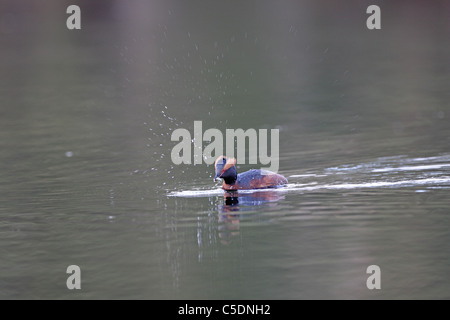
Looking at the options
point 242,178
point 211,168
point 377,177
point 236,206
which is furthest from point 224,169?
point 377,177

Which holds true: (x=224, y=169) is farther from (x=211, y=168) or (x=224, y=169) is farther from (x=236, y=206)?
(x=211, y=168)

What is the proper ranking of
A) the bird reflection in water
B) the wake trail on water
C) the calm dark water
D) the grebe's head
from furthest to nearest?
the grebe's head
the wake trail on water
the bird reflection in water
the calm dark water

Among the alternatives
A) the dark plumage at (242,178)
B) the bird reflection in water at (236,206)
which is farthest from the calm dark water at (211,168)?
the dark plumage at (242,178)

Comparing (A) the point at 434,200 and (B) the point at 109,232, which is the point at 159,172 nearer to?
(B) the point at 109,232

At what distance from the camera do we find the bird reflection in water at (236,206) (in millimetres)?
10708

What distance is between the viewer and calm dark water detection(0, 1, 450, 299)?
30.5ft

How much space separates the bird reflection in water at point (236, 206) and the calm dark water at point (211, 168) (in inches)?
1.6

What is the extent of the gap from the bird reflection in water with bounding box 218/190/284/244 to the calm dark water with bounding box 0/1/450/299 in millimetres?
40

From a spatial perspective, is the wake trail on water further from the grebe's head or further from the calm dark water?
the grebe's head

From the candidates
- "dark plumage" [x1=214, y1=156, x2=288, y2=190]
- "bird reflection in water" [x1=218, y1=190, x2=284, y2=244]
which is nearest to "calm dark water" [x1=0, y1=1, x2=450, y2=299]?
"bird reflection in water" [x1=218, y1=190, x2=284, y2=244]

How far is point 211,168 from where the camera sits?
1464 cm
